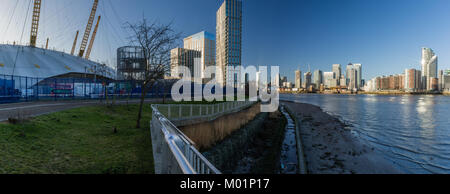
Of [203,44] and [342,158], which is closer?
[342,158]

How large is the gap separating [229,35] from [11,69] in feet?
272

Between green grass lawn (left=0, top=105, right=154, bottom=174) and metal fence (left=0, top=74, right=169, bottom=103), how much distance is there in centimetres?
915

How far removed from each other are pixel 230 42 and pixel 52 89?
87329 mm

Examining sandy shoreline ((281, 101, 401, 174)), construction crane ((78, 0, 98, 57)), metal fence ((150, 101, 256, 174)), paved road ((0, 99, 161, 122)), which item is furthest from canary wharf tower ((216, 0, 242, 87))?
paved road ((0, 99, 161, 122))

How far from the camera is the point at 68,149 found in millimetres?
6832

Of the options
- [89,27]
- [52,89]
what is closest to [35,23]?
[89,27]

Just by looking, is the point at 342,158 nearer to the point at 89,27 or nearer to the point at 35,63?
the point at 35,63

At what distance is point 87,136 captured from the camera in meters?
8.76

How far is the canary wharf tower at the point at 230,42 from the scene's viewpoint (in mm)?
102000

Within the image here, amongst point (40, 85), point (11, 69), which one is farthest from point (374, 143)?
point (11, 69)

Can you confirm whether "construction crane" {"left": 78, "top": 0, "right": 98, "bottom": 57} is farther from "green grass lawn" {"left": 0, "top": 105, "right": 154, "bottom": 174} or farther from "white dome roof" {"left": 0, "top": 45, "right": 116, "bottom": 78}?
"green grass lawn" {"left": 0, "top": 105, "right": 154, "bottom": 174}

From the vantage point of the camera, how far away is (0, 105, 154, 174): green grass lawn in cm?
542

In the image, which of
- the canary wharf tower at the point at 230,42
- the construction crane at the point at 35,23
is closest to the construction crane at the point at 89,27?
the construction crane at the point at 35,23
